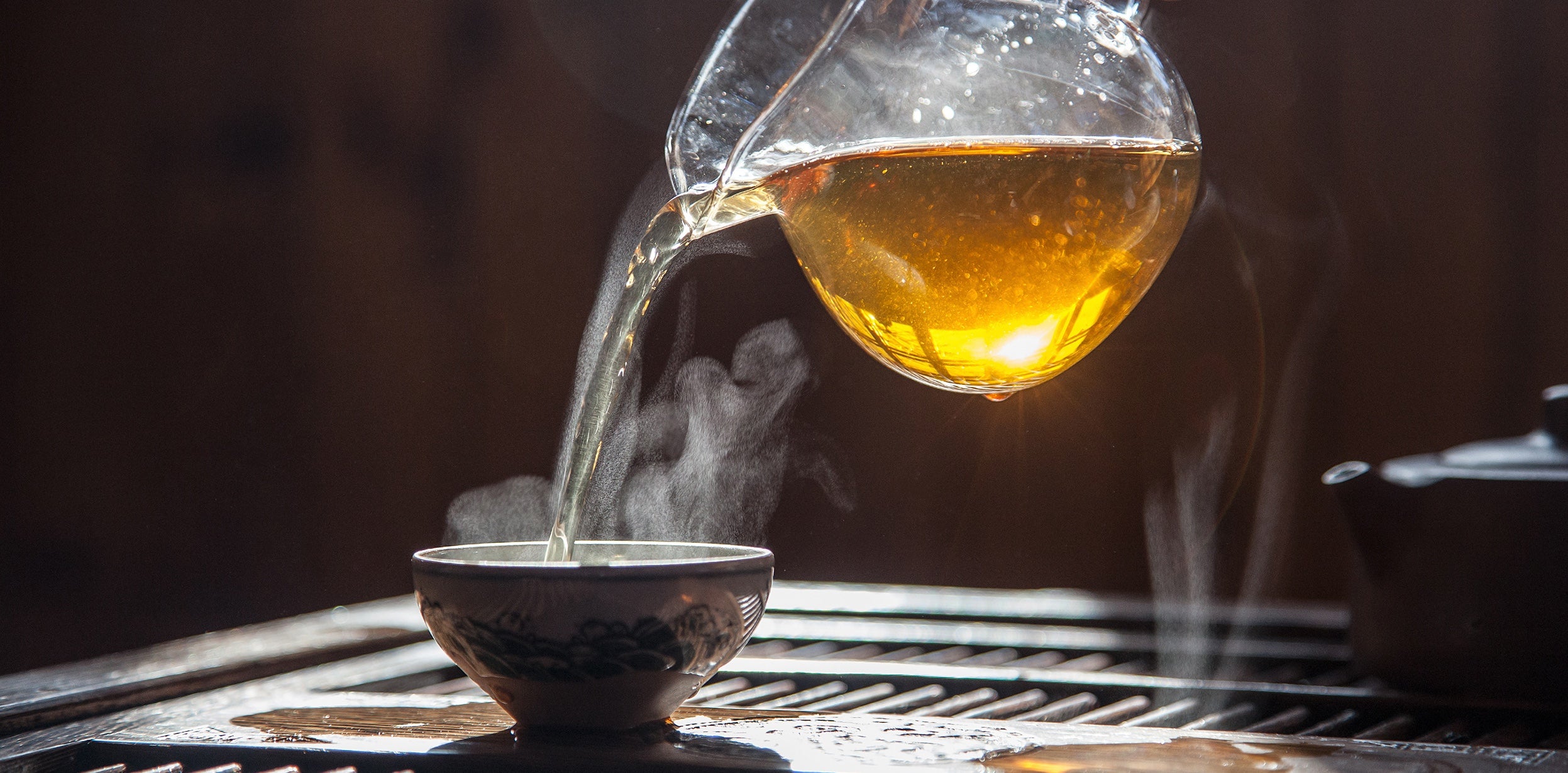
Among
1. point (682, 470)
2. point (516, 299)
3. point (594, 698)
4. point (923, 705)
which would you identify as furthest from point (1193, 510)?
point (594, 698)

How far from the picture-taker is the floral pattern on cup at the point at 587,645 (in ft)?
2.06

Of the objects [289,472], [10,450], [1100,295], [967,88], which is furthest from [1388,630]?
[10,450]

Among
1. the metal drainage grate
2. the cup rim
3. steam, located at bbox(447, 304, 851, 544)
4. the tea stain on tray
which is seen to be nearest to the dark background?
steam, located at bbox(447, 304, 851, 544)

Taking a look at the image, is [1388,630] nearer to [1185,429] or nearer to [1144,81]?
[1144,81]

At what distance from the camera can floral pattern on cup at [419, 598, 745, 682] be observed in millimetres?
629

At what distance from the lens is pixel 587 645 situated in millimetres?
628

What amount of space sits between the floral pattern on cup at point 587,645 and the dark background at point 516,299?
4.99 feet

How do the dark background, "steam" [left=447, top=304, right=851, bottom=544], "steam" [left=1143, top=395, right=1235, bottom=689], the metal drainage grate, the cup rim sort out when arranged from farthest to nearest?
"steam" [left=1143, top=395, right=1235, bottom=689]
the dark background
"steam" [left=447, top=304, right=851, bottom=544]
the metal drainage grate
the cup rim

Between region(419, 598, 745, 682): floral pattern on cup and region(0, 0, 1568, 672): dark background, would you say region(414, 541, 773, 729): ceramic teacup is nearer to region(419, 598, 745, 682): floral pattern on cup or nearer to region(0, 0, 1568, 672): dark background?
region(419, 598, 745, 682): floral pattern on cup

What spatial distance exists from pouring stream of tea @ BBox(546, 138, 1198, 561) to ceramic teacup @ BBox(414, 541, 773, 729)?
0.32 feet

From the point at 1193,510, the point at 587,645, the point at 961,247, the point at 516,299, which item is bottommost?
the point at 1193,510

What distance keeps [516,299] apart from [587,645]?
5.36 ft

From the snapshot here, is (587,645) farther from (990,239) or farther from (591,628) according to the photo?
(990,239)

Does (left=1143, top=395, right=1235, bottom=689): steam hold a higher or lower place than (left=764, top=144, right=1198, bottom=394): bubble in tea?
lower
